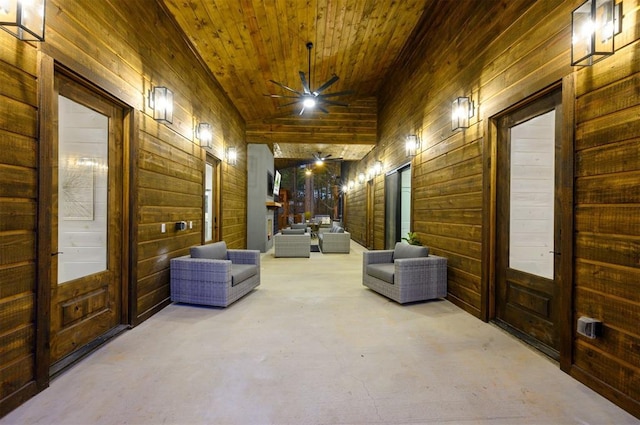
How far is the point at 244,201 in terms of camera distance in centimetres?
791

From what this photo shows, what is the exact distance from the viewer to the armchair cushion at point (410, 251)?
12.9ft

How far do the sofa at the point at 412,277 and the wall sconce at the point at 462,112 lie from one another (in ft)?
5.41

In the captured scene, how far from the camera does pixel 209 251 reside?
3926mm

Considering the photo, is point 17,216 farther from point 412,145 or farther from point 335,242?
point 335,242

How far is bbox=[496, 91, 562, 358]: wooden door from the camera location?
2.74 metres

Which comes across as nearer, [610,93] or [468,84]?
[610,93]

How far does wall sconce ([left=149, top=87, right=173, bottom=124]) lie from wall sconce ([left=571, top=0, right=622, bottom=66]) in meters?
3.76

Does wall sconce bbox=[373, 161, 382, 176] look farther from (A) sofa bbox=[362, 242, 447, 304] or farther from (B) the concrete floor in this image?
(B) the concrete floor

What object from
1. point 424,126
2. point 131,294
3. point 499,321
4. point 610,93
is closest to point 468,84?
point 424,126

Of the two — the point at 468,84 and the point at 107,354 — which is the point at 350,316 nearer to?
the point at 107,354

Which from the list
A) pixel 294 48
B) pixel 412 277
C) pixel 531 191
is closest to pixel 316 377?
pixel 412 277

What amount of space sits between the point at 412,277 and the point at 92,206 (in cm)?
360

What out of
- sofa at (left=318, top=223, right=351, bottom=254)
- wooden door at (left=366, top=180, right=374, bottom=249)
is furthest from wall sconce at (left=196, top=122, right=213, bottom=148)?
wooden door at (left=366, top=180, right=374, bottom=249)

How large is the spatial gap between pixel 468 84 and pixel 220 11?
3240mm
